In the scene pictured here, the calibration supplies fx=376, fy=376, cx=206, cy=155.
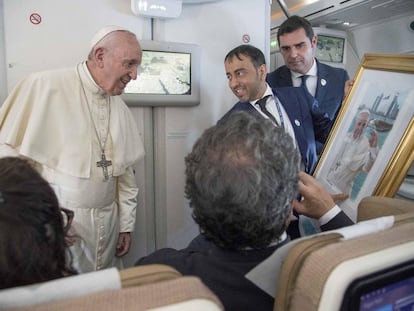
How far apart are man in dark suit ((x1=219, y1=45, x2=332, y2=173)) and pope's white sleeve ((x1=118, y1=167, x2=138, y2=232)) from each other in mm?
624

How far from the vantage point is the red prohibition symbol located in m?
1.76

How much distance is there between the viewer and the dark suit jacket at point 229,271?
2.56 ft

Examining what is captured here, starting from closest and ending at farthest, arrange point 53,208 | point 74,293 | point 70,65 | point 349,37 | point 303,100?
point 74,293 → point 53,208 → point 70,65 → point 303,100 → point 349,37

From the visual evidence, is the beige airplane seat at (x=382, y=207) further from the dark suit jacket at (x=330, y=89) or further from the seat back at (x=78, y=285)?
the dark suit jacket at (x=330, y=89)

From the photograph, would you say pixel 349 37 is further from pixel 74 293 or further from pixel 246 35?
pixel 74 293

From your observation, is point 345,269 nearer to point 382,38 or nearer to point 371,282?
point 371,282

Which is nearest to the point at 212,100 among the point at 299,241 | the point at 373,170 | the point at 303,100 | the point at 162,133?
the point at 162,133

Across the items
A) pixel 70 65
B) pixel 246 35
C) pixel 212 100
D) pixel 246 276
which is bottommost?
pixel 246 276

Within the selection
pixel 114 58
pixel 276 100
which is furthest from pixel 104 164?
pixel 276 100

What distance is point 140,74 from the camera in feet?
6.57

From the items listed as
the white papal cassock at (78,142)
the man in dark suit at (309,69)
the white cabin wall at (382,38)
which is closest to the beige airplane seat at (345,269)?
the white papal cassock at (78,142)

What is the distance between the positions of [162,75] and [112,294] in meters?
1.66

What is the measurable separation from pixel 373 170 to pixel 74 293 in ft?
3.60

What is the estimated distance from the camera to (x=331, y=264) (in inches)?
25.0
